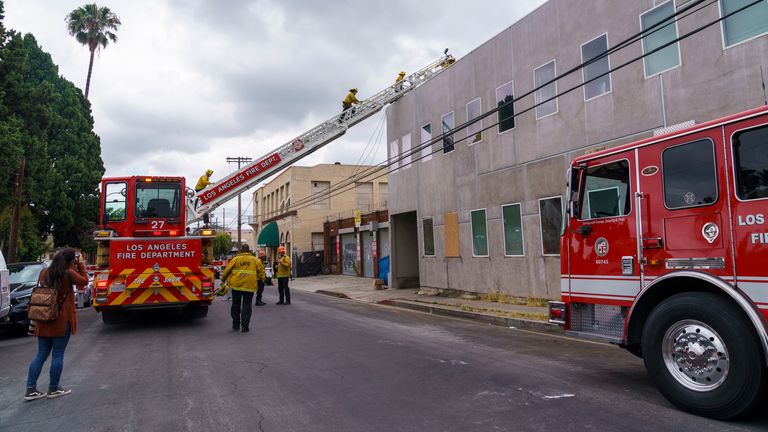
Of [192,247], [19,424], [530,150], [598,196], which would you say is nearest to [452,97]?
[530,150]

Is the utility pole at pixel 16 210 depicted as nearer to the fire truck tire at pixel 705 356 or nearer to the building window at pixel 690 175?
the building window at pixel 690 175

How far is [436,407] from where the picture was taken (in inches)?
192

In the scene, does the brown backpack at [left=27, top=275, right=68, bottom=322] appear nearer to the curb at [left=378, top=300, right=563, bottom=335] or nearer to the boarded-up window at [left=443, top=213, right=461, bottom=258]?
the curb at [left=378, top=300, right=563, bottom=335]

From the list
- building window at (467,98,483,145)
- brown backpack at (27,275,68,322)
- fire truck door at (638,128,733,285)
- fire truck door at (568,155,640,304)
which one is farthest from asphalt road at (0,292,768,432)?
building window at (467,98,483,145)

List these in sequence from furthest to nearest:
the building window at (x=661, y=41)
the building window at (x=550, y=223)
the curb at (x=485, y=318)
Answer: the building window at (x=550, y=223)
the building window at (x=661, y=41)
the curb at (x=485, y=318)

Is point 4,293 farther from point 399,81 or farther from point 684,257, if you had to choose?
point 399,81

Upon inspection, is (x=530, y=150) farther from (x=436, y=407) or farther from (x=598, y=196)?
(x=436, y=407)

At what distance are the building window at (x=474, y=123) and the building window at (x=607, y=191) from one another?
958 centimetres

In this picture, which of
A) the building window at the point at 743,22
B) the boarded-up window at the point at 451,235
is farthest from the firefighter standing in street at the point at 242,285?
the building window at the point at 743,22

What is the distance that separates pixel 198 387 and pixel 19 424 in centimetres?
173

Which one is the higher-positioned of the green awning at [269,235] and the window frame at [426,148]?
the window frame at [426,148]

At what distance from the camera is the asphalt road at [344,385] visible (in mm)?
4523

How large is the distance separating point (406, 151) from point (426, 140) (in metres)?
1.24

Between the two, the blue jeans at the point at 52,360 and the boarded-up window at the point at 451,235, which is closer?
the blue jeans at the point at 52,360
